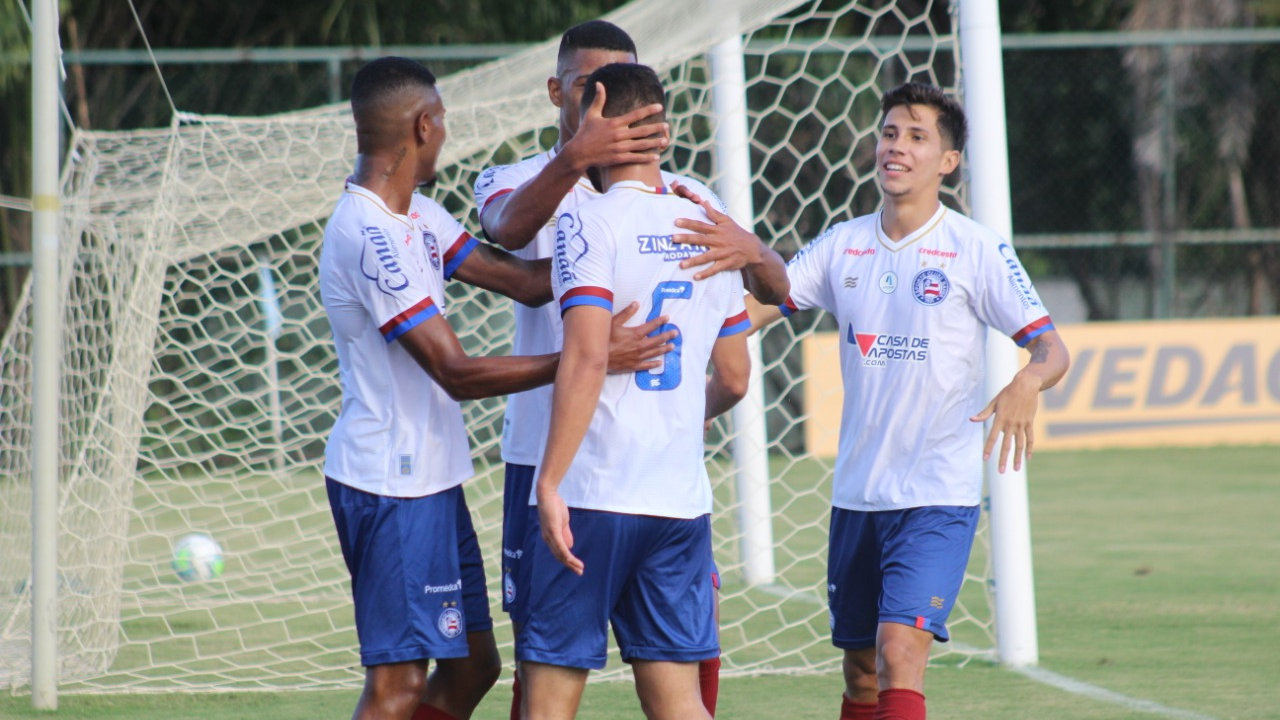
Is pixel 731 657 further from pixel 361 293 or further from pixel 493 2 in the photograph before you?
pixel 493 2

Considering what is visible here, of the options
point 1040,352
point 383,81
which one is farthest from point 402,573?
point 1040,352

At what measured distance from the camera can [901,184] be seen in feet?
14.0

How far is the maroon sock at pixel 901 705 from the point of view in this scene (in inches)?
149

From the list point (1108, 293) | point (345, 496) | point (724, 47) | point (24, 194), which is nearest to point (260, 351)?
point (24, 194)

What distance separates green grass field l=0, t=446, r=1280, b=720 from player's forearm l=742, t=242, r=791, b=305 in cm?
199

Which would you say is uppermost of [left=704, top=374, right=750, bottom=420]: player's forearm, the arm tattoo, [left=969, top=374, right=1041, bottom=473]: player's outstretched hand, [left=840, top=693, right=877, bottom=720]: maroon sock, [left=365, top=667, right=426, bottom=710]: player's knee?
the arm tattoo

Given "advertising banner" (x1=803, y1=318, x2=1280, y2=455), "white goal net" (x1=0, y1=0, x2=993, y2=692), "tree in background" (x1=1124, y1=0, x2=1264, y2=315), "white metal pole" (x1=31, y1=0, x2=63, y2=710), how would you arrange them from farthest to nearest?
"tree in background" (x1=1124, y1=0, x2=1264, y2=315), "advertising banner" (x1=803, y1=318, x2=1280, y2=455), "white goal net" (x1=0, y1=0, x2=993, y2=692), "white metal pole" (x1=31, y1=0, x2=63, y2=710)

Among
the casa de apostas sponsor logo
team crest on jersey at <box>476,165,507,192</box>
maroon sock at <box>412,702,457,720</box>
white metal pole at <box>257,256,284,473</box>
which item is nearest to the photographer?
maroon sock at <box>412,702,457,720</box>

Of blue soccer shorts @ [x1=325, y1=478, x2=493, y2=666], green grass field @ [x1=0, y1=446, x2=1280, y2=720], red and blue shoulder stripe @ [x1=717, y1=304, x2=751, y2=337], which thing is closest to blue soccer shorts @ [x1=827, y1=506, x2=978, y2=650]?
red and blue shoulder stripe @ [x1=717, y1=304, x2=751, y2=337]

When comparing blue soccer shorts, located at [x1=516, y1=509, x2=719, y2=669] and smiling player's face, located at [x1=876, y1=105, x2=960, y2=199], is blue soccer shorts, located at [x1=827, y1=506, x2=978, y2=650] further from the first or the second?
smiling player's face, located at [x1=876, y1=105, x2=960, y2=199]

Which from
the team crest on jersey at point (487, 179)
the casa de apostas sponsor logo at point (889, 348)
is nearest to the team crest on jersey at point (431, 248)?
the team crest on jersey at point (487, 179)

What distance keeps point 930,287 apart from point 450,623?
1.67 metres

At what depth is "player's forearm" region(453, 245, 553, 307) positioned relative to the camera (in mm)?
3791

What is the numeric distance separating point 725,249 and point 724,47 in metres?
4.28
